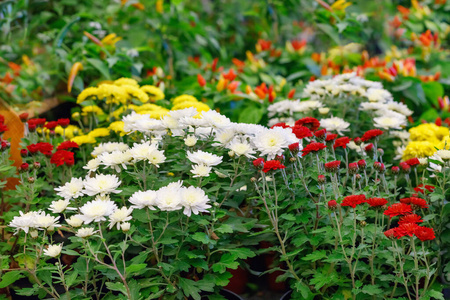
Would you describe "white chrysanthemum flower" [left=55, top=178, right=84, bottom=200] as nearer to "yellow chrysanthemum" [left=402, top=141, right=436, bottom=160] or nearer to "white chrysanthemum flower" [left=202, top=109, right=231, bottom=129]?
"white chrysanthemum flower" [left=202, top=109, right=231, bottom=129]

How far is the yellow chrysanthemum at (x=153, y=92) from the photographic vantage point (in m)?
2.27

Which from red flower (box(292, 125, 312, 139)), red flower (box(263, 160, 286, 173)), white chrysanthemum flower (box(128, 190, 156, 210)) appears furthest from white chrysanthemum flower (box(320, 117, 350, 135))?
white chrysanthemum flower (box(128, 190, 156, 210))

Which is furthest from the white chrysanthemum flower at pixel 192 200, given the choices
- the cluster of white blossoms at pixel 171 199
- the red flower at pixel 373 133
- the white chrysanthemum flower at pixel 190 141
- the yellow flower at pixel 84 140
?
the yellow flower at pixel 84 140

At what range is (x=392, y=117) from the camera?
6.71ft

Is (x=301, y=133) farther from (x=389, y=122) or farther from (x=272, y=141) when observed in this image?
(x=389, y=122)

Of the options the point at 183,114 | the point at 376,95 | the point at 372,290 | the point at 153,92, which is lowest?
the point at 372,290

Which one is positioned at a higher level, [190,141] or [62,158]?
[190,141]

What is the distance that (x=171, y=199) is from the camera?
1.31 meters

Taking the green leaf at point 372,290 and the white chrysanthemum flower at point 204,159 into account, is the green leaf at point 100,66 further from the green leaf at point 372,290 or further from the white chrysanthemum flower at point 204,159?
the green leaf at point 372,290

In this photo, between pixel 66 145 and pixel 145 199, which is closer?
pixel 145 199

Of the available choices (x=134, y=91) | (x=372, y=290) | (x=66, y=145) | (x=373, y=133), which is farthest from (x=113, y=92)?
(x=372, y=290)

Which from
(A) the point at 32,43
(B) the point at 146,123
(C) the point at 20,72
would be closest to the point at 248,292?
(B) the point at 146,123

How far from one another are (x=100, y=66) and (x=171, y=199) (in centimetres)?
157

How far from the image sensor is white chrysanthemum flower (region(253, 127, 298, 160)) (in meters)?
1.52
